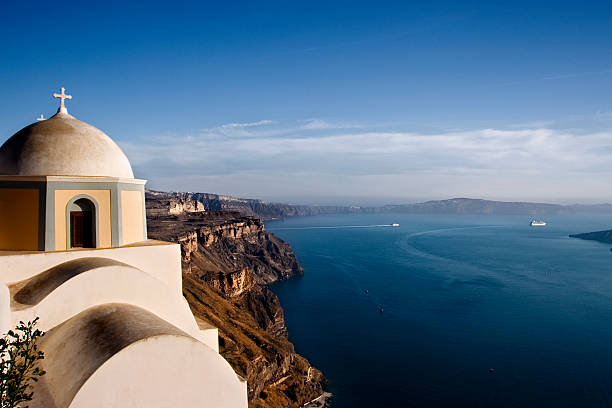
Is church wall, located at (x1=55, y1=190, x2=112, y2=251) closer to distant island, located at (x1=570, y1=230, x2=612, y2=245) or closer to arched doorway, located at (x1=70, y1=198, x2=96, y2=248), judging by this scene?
arched doorway, located at (x1=70, y1=198, x2=96, y2=248)

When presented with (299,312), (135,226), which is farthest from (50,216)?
(299,312)

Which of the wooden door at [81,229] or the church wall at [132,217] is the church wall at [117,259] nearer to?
the church wall at [132,217]

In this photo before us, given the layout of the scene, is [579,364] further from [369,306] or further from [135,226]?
[135,226]

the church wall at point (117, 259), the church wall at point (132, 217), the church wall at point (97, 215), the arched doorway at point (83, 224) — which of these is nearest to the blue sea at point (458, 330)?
the church wall at point (117, 259)

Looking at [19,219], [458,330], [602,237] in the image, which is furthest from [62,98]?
[602,237]

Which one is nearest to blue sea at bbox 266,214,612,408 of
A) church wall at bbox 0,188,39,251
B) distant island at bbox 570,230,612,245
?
church wall at bbox 0,188,39,251
